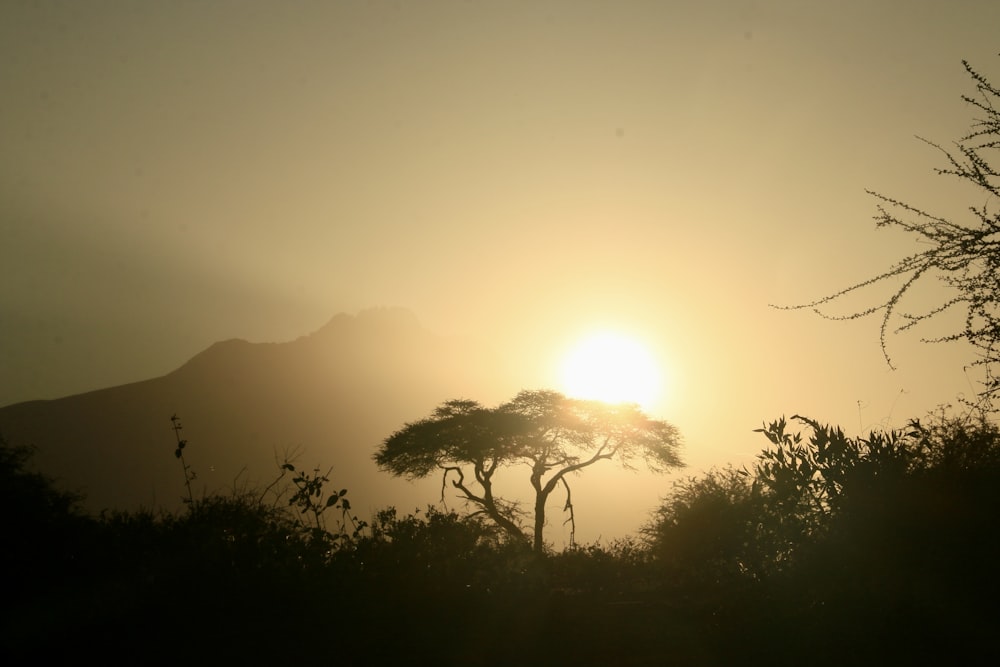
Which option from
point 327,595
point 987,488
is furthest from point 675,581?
point 327,595

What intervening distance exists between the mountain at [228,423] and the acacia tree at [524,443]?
5147 centimetres

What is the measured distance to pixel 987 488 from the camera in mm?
8000

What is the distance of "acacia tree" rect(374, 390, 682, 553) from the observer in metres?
29.8

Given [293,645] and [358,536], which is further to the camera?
[358,536]

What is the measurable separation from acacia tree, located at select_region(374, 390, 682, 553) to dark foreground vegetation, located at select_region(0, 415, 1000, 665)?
19.4 m

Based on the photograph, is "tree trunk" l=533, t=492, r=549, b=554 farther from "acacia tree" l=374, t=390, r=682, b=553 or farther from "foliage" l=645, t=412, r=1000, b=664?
"foliage" l=645, t=412, r=1000, b=664

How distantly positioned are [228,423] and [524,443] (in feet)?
402

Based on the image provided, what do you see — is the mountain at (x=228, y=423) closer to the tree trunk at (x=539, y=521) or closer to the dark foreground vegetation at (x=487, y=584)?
the tree trunk at (x=539, y=521)

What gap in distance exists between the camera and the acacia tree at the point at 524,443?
97.9 ft

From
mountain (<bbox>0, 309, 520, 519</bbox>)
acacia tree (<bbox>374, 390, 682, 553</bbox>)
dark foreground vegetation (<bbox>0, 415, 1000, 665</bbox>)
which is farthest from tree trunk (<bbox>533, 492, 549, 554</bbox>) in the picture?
mountain (<bbox>0, 309, 520, 519</bbox>)

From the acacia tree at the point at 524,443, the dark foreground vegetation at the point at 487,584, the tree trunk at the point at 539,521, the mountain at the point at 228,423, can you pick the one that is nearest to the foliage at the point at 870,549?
the dark foreground vegetation at the point at 487,584

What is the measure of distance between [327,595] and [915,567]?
6663 mm

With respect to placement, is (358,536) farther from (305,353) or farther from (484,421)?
(305,353)

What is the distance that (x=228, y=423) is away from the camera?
137250 millimetres
